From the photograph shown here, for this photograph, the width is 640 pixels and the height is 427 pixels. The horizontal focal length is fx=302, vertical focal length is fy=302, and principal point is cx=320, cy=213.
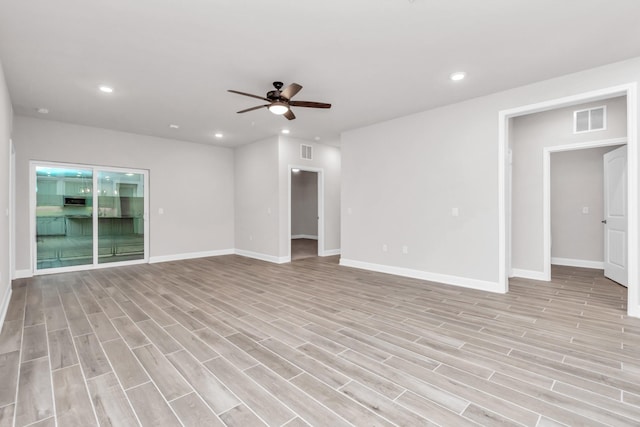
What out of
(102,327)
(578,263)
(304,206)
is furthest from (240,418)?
(304,206)

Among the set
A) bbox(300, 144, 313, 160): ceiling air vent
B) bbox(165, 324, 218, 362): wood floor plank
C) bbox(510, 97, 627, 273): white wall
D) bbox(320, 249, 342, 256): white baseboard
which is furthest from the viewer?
bbox(320, 249, 342, 256): white baseboard

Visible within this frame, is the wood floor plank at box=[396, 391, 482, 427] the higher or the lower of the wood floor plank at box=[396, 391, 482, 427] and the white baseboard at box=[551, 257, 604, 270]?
the lower

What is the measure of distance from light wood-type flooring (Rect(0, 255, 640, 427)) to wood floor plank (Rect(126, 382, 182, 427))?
1 cm

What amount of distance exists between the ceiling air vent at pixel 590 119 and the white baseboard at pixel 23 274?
9.44 metres

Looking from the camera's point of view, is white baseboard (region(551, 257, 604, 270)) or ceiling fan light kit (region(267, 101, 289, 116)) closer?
ceiling fan light kit (region(267, 101, 289, 116))

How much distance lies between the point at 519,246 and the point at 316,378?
4.62m

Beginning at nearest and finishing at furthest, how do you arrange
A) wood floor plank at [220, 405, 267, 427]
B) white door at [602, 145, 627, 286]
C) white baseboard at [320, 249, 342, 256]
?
wood floor plank at [220, 405, 267, 427] < white door at [602, 145, 627, 286] < white baseboard at [320, 249, 342, 256]

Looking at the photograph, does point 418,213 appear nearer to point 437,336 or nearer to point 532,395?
point 437,336

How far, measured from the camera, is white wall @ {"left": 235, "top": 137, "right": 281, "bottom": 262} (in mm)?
6867

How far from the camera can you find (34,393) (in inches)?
77.4

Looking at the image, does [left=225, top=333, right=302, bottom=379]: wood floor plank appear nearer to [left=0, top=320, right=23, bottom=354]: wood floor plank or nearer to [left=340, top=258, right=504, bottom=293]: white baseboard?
[left=0, top=320, right=23, bottom=354]: wood floor plank

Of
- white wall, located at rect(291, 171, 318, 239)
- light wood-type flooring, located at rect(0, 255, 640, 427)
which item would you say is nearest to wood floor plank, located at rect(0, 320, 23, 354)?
light wood-type flooring, located at rect(0, 255, 640, 427)

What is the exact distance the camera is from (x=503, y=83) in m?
3.91

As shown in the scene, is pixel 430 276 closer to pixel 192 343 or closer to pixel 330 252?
pixel 330 252
